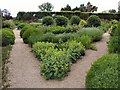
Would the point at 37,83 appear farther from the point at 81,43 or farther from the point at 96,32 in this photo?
the point at 96,32

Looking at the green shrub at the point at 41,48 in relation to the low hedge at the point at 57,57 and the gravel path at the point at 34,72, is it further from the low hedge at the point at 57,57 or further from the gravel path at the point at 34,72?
the gravel path at the point at 34,72

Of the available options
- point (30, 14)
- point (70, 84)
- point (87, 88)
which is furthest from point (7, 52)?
point (30, 14)

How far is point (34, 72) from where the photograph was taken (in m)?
9.50

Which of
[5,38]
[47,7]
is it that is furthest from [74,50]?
[47,7]

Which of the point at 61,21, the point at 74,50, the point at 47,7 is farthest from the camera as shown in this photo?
the point at 47,7

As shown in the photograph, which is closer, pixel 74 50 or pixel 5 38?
pixel 74 50

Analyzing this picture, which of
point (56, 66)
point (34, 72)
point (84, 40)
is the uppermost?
point (84, 40)

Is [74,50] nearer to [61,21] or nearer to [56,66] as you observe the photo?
[56,66]

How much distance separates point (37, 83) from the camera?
8594 millimetres

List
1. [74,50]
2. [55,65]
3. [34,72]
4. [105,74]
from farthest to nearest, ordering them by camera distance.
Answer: [74,50] < [34,72] < [55,65] < [105,74]

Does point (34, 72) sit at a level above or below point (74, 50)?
below

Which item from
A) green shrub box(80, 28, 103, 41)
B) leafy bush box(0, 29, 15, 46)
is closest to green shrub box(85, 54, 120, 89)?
green shrub box(80, 28, 103, 41)

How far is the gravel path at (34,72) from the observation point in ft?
27.8

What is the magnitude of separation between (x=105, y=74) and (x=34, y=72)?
9.56 ft
